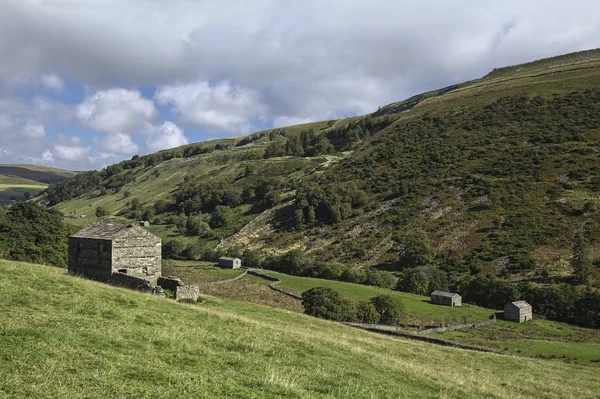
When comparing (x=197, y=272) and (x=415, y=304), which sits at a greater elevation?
(x=197, y=272)

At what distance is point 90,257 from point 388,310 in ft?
83.7

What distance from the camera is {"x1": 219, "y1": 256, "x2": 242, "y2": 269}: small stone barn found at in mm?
68375

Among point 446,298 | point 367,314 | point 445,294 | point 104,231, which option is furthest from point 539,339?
point 104,231

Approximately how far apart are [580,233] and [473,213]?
14466mm

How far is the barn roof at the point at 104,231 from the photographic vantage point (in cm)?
2802

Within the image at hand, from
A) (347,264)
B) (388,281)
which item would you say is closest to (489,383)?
(388,281)

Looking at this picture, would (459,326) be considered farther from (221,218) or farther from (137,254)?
(221,218)

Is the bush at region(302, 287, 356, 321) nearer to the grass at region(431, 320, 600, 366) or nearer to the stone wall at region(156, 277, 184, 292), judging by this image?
the grass at region(431, 320, 600, 366)

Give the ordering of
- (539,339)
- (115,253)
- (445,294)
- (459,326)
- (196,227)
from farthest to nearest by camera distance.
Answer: (196,227) → (445,294) → (459,326) → (539,339) → (115,253)

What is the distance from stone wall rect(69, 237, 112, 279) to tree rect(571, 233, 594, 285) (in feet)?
158

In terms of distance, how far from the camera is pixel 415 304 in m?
47.9

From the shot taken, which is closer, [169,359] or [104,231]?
[169,359]

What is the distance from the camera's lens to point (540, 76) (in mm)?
114375

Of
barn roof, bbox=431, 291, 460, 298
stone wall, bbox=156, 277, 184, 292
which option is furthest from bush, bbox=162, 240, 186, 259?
stone wall, bbox=156, 277, 184, 292
